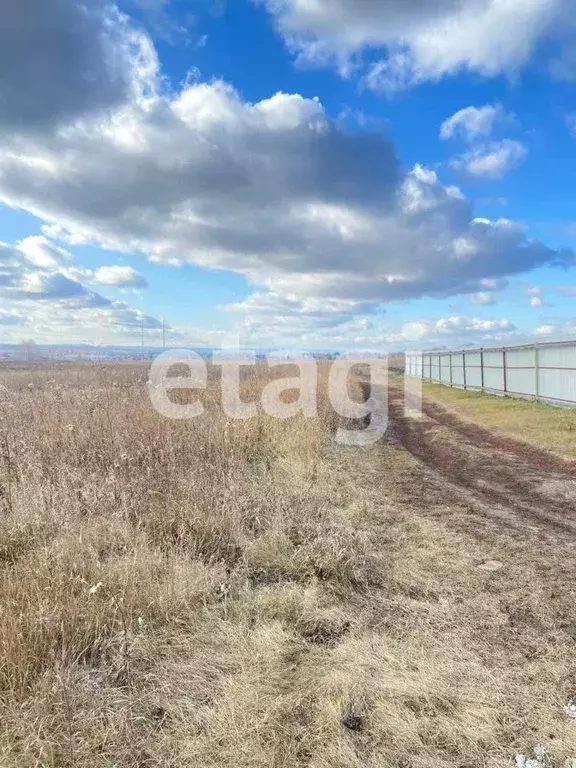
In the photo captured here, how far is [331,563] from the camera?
154 inches

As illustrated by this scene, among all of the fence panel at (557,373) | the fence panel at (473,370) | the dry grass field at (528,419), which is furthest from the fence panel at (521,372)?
the fence panel at (473,370)

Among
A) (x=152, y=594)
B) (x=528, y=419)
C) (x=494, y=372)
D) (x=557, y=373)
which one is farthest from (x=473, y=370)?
(x=152, y=594)

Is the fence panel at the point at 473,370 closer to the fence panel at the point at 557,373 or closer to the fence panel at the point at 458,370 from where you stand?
the fence panel at the point at 458,370

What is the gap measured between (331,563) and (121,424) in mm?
4175

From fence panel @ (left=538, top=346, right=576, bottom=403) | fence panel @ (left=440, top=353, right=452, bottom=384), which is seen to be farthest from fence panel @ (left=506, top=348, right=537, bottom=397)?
fence panel @ (left=440, top=353, right=452, bottom=384)

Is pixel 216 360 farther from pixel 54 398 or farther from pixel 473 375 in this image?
pixel 54 398

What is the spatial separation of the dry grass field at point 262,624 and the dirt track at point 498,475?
0.41ft

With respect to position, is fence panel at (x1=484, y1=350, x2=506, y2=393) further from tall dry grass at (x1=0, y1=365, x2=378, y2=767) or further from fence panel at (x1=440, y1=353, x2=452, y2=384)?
tall dry grass at (x1=0, y1=365, x2=378, y2=767)

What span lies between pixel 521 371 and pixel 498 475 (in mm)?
10974

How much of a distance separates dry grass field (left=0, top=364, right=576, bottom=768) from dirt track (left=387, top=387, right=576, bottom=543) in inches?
5.0

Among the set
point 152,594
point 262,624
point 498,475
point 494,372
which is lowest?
point 498,475

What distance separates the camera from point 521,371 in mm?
Result: 17438

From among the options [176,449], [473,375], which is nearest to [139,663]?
[176,449]

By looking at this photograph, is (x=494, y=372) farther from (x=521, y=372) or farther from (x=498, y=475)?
(x=498, y=475)
